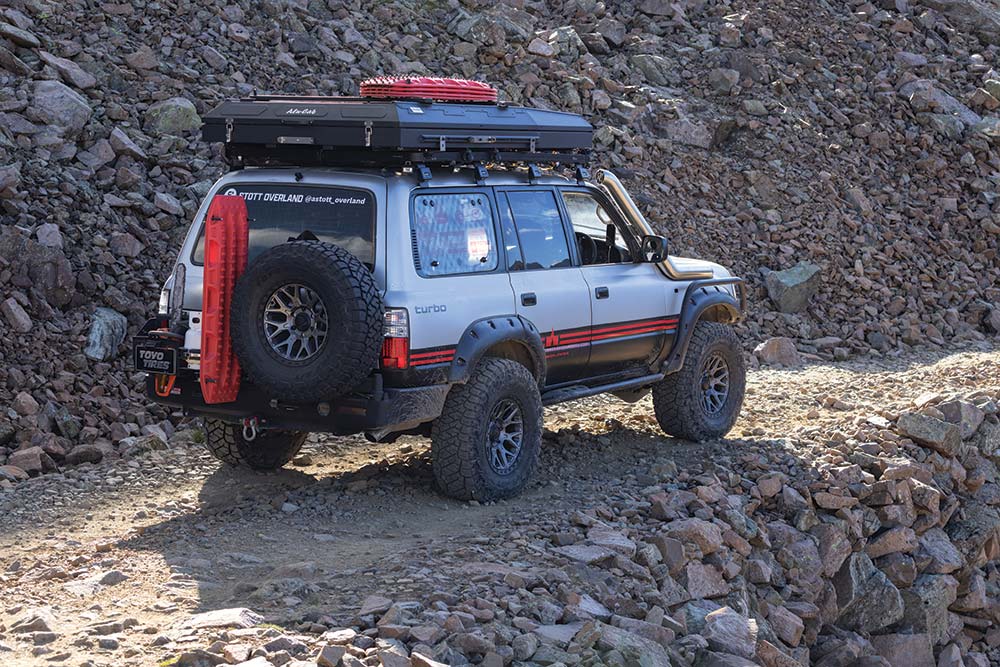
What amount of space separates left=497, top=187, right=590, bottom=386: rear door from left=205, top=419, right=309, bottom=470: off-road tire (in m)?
1.76

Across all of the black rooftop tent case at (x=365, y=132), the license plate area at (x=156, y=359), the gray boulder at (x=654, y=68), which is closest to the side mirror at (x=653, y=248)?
the black rooftop tent case at (x=365, y=132)

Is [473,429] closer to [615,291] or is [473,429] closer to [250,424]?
[250,424]

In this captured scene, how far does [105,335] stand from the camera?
10.3 metres

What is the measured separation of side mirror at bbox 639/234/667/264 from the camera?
909cm

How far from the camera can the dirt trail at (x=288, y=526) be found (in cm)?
607

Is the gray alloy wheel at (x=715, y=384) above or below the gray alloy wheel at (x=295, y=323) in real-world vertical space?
below

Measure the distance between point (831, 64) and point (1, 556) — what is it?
15.3 meters

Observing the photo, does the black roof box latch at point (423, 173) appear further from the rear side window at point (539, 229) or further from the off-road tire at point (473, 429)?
the off-road tire at point (473, 429)

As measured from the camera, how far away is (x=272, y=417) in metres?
7.37

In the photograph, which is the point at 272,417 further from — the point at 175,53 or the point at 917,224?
the point at 917,224

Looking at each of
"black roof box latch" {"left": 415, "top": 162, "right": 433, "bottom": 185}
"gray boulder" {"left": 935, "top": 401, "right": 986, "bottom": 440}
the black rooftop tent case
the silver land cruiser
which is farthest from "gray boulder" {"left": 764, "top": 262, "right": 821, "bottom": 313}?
"black roof box latch" {"left": 415, "top": 162, "right": 433, "bottom": 185}

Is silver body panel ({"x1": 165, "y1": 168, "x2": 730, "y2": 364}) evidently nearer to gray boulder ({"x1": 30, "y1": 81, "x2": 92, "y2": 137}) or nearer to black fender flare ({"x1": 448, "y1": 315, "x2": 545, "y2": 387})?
black fender flare ({"x1": 448, "y1": 315, "x2": 545, "y2": 387})

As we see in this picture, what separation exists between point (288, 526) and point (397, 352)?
123cm

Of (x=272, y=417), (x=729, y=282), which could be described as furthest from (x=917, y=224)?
(x=272, y=417)
